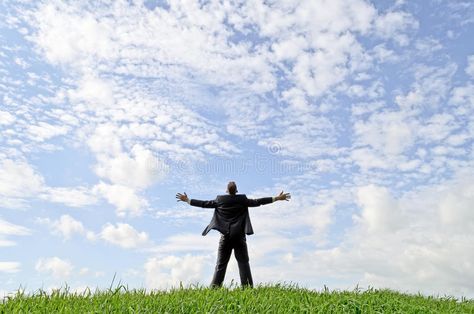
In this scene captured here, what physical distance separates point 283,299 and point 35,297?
479 centimetres

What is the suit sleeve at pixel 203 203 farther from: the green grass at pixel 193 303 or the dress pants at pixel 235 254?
the green grass at pixel 193 303

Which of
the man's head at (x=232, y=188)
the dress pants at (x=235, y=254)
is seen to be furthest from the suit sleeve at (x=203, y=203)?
the dress pants at (x=235, y=254)

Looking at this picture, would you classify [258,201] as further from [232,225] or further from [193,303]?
[193,303]

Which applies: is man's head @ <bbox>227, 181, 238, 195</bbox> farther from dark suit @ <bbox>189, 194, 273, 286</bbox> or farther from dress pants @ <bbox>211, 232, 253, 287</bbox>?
dress pants @ <bbox>211, 232, 253, 287</bbox>

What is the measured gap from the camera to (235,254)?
44.8ft

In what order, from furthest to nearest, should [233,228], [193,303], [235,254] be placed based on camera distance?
[235,254] < [233,228] < [193,303]

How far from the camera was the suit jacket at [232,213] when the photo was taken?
13586 mm

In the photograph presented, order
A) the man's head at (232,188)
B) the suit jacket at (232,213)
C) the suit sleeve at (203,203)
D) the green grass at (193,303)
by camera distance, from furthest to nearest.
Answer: the suit sleeve at (203,203)
the man's head at (232,188)
the suit jacket at (232,213)
the green grass at (193,303)

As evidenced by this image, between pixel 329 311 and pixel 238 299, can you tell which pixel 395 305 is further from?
pixel 238 299

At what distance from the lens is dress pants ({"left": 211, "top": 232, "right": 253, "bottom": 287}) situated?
43.9 feet

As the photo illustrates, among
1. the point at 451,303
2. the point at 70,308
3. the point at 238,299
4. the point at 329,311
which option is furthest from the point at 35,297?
the point at 451,303

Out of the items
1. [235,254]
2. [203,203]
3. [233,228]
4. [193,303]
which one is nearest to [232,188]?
[203,203]

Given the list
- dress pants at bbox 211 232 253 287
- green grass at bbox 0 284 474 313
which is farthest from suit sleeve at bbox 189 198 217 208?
green grass at bbox 0 284 474 313

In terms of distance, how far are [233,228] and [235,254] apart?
0.72 m
